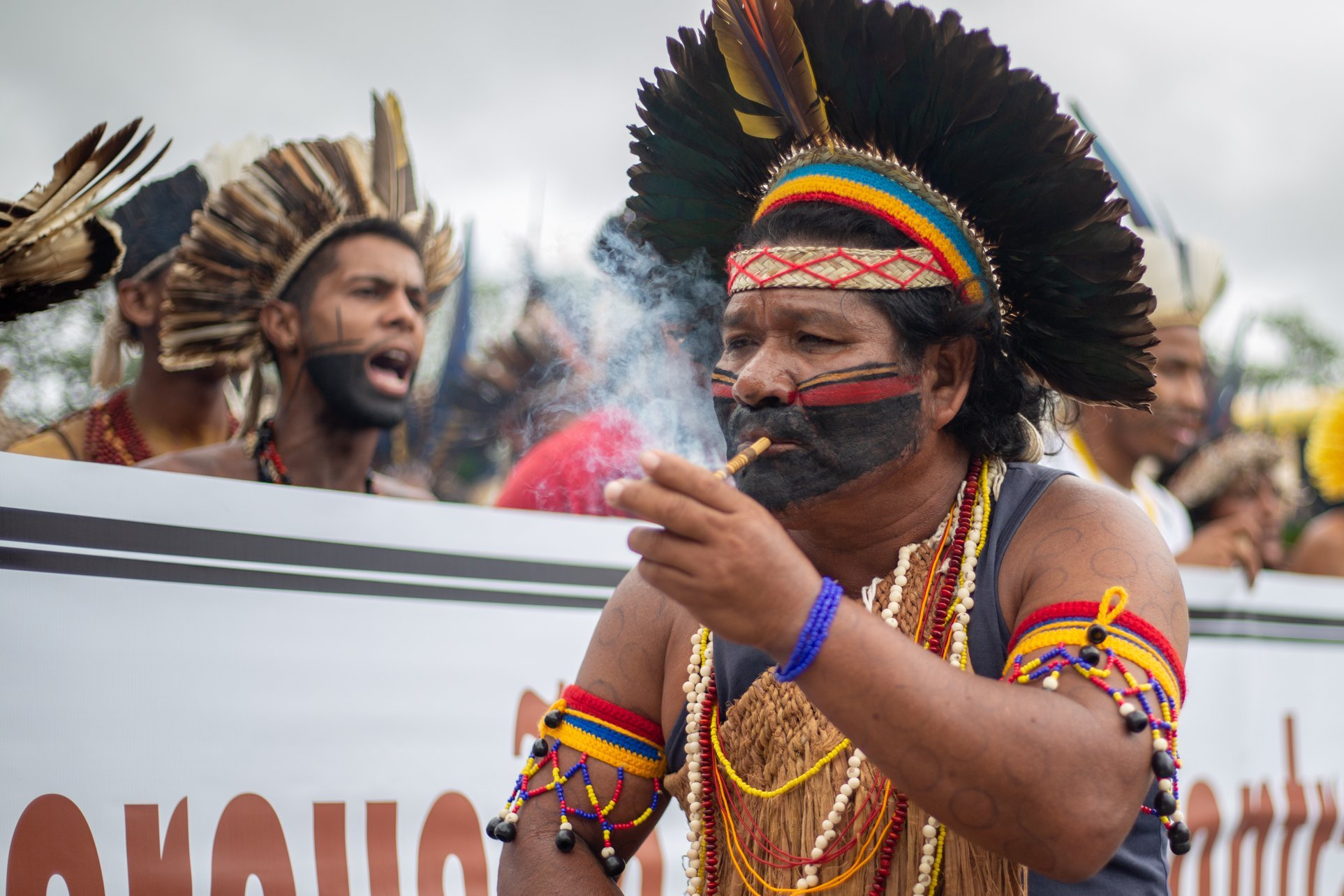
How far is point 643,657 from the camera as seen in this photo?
2.29m

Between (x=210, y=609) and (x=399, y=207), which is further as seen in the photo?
(x=399, y=207)

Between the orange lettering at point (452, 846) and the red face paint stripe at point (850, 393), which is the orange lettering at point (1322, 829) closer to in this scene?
the orange lettering at point (452, 846)

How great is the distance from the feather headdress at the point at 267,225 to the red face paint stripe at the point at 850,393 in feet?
7.65

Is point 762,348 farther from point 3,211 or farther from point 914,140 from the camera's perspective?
point 3,211

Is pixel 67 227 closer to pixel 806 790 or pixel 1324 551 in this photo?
pixel 806 790

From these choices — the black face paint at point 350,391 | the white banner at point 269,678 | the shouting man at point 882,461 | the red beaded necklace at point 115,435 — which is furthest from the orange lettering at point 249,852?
the red beaded necklace at point 115,435

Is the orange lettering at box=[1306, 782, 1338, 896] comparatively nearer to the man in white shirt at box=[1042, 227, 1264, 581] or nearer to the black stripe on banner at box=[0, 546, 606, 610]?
the man in white shirt at box=[1042, 227, 1264, 581]

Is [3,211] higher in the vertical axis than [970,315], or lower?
higher

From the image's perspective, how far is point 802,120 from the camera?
223 cm

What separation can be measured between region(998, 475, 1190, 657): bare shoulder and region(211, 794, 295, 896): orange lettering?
175cm

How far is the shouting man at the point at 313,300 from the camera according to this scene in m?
3.70

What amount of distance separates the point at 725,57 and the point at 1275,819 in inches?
145

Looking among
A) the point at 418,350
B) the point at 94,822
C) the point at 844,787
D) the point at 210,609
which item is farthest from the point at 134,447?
the point at 844,787

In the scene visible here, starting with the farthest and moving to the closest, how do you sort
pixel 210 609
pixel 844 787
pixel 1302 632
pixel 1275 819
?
pixel 1302 632
pixel 1275 819
pixel 210 609
pixel 844 787
